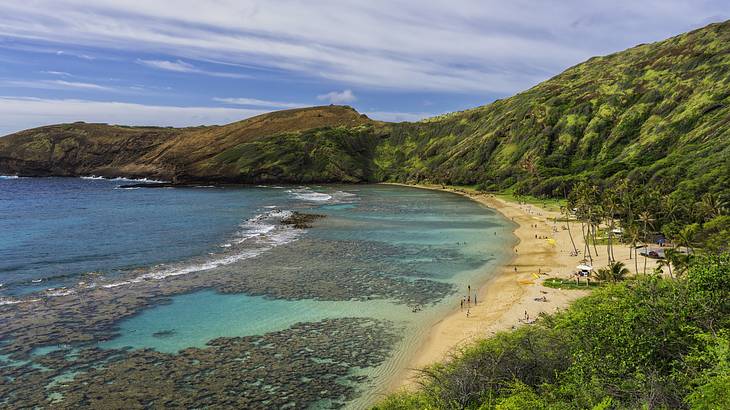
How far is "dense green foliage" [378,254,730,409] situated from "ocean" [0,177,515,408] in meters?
9.40

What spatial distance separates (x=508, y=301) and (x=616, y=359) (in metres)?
27.2

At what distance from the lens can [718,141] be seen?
116188 mm

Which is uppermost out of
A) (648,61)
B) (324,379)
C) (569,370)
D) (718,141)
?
(648,61)

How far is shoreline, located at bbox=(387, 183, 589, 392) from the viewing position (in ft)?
126

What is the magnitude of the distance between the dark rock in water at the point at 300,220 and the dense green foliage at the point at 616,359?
72.9 meters

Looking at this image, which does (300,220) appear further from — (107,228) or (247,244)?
(107,228)

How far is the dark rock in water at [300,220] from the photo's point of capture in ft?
329

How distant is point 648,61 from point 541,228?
146 m

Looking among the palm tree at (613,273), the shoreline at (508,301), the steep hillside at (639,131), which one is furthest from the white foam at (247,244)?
the steep hillside at (639,131)

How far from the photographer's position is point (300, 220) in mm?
107438

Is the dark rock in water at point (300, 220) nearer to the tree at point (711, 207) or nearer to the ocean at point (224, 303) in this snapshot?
the ocean at point (224, 303)

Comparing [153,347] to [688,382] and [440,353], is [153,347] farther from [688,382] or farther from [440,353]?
[688,382]

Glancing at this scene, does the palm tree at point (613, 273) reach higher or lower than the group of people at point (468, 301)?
higher

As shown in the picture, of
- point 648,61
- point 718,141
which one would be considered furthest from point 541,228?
point 648,61
